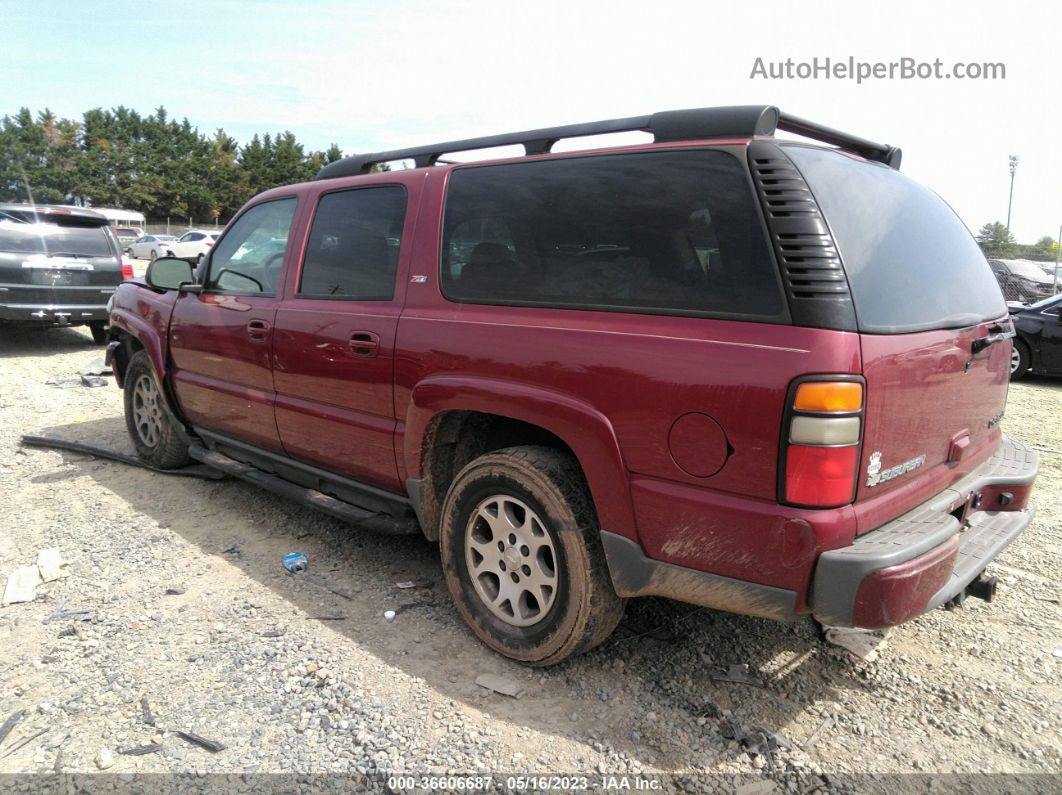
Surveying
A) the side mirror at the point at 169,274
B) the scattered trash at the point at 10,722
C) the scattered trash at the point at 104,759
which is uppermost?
the side mirror at the point at 169,274

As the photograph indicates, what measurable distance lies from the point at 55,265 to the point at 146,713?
29.2ft

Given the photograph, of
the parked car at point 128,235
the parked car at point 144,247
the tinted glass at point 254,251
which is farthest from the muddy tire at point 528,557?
the parked car at point 128,235

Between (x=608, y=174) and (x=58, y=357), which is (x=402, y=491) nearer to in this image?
(x=608, y=174)

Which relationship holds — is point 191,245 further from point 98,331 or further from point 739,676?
point 739,676

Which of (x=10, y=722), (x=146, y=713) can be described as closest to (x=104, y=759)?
(x=146, y=713)

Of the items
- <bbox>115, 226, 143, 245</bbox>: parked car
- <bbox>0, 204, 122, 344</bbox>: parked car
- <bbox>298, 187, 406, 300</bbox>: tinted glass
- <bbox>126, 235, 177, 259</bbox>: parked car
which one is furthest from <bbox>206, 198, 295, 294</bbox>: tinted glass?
<bbox>115, 226, 143, 245</bbox>: parked car

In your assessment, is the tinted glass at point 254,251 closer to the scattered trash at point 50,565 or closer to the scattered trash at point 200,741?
the scattered trash at point 50,565

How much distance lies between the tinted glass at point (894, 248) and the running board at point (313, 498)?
220 centimetres

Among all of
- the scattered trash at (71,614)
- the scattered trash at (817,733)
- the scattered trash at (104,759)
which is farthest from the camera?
the scattered trash at (71,614)

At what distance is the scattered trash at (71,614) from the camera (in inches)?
128

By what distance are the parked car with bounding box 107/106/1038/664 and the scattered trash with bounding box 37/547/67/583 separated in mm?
1235

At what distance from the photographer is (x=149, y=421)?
17.3 feet

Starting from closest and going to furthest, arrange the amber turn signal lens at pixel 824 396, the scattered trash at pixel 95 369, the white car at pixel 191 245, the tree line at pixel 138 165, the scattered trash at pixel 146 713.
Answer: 1. the amber turn signal lens at pixel 824 396
2. the scattered trash at pixel 146 713
3. the scattered trash at pixel 95 369
4. the white car at pixel 191 245
5. the tree line at pixel 138 165

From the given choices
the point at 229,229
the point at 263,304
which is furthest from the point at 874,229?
the point at 229,229
